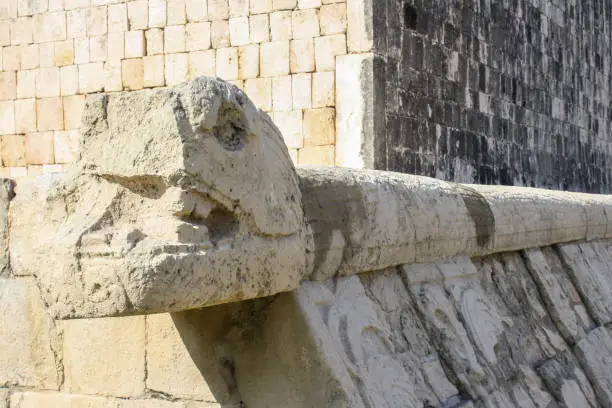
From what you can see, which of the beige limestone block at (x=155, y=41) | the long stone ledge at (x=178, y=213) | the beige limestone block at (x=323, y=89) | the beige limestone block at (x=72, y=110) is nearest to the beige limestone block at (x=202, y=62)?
the beige limestone block at (x=155, y=41)

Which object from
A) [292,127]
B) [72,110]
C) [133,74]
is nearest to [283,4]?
[292,127]

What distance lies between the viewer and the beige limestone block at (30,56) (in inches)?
479

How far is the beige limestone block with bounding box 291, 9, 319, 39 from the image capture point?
1016cm

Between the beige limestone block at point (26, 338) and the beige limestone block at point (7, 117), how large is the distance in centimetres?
967

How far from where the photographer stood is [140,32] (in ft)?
37.3

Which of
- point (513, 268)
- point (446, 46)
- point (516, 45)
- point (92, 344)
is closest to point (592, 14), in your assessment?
point (516, 45)

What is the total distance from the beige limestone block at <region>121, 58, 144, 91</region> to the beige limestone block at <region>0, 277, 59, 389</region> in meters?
8.51

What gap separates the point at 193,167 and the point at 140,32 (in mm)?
9450

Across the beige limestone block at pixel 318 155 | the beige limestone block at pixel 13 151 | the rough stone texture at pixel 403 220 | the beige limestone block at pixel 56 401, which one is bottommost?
the beige limestone block at pixel 56 401

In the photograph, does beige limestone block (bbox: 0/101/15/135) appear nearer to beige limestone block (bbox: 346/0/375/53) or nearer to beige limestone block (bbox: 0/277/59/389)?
beige limestone block (bbox: 346/0/375/53)

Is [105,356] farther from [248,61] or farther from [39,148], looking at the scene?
[39,148]

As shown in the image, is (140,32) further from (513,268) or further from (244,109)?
(244,109)

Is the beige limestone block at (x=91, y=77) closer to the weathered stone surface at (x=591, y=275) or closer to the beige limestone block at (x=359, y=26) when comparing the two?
the beige limestone block at (x=359, y=26)

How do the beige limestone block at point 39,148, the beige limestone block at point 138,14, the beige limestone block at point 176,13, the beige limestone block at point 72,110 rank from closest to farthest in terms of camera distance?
the beige limestone block at point 176,13
the beige limestone block at point 138,14
the beige limestone block at point 72,110
the beige limestone block at point 39,148
